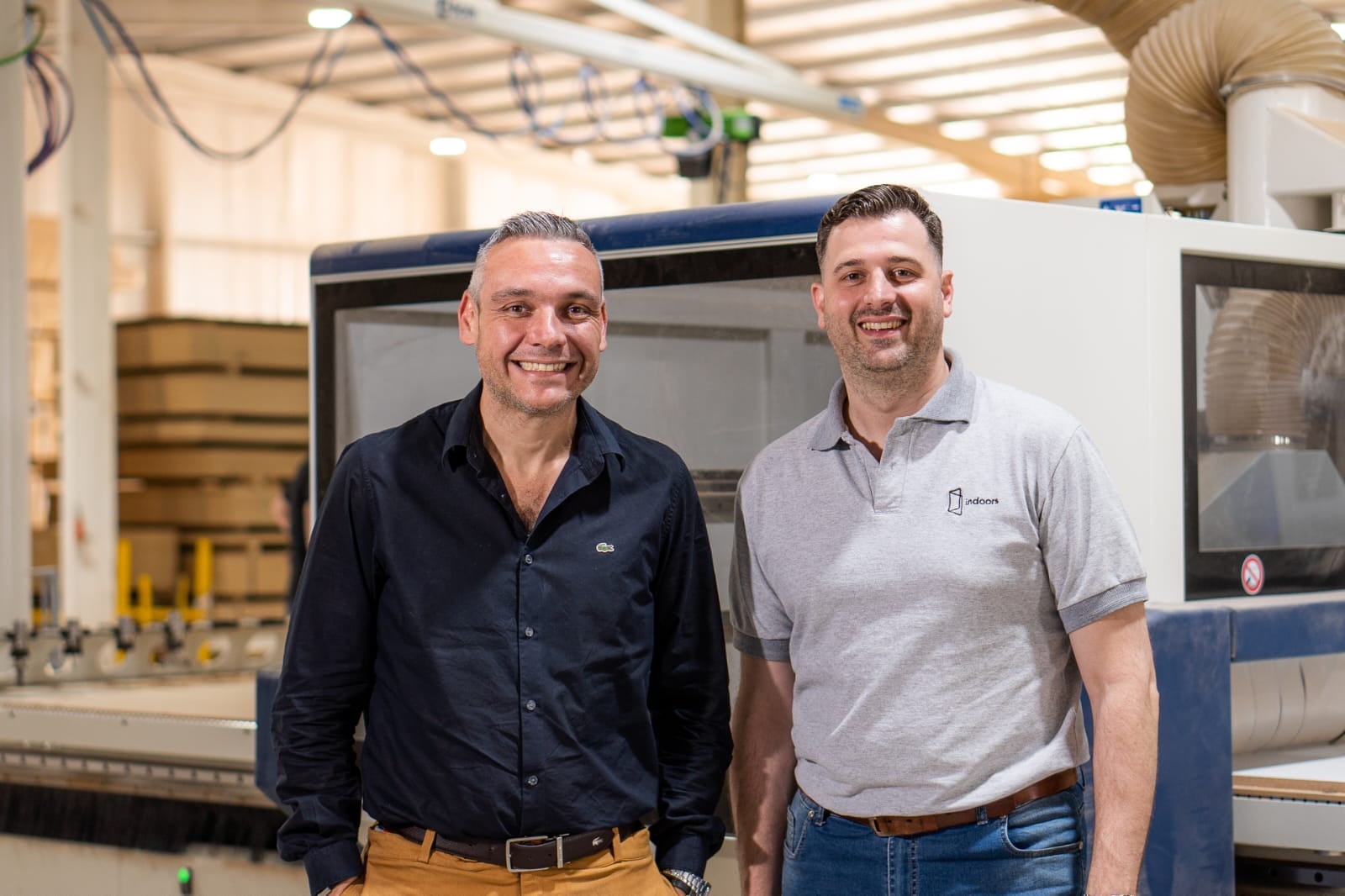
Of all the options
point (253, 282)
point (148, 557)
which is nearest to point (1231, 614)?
point (148, 557)

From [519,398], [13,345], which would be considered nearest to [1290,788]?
[519,398]

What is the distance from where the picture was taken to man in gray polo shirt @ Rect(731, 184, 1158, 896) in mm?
1779

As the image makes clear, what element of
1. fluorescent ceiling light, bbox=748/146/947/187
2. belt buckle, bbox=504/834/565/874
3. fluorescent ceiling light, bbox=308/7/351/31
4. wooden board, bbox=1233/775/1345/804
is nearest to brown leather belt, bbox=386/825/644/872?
belt buckle, bbox=504/834/565/874

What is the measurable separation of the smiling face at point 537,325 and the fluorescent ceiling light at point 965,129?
9375mm

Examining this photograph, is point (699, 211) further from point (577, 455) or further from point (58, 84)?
point (58, 84)

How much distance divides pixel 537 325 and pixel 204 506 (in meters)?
7.62

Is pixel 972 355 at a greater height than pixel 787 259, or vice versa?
pixel 787 259

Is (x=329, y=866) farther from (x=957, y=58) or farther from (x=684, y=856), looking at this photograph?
(x=957, y=58)

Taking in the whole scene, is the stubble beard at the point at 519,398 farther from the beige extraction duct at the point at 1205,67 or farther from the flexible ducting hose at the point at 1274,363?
the beige extraction duct at the point at 1205,67

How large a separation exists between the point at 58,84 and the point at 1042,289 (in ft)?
25.7

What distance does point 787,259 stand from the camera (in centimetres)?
236

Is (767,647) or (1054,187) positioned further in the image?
(1054,187)

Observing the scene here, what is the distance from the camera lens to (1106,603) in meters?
1.76

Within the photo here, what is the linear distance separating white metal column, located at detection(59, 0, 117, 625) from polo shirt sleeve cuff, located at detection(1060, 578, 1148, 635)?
664 centimetres
